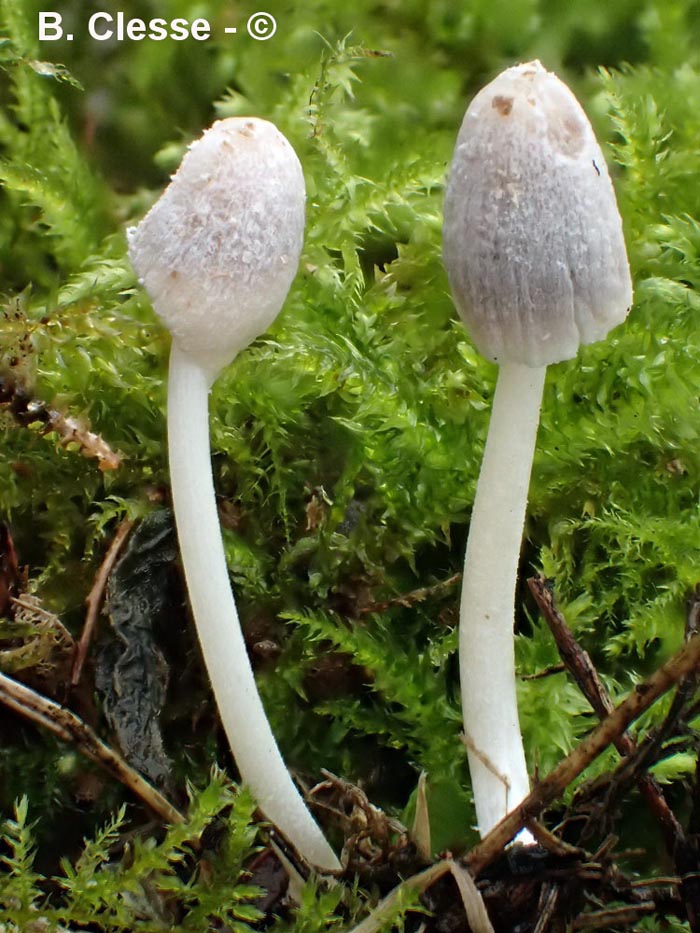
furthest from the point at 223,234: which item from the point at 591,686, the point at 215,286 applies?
the point at 591,686

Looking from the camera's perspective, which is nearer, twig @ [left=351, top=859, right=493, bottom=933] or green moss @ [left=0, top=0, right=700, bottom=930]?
twig @ [left=351, top=859, right=493, bottom=933]

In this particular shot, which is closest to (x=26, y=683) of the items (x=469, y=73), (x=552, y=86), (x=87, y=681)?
(x=87, y=681)

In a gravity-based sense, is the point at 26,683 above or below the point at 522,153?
below

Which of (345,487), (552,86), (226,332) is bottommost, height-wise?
(345,487)

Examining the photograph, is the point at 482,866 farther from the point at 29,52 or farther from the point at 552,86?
the point at 29,52

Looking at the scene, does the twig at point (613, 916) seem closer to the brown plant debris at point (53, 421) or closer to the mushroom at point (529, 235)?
the mushroom at point (529, 235)

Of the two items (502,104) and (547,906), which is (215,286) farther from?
(547,906)

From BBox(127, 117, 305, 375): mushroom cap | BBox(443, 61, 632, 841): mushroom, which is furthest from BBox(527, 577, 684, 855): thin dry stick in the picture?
BBox(127, 117, 305, 375): mushroom cap

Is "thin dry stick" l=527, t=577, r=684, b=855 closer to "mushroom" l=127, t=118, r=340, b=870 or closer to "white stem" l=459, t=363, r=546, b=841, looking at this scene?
"white stem" l=459, t=363, r=546, b=841
